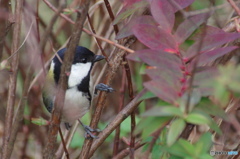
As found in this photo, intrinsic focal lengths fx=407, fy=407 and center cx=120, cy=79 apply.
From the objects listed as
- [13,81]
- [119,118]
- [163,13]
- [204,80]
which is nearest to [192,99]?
[204,80]

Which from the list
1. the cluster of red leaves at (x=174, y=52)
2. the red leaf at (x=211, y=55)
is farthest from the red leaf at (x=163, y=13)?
the red leaf at (x=211, y=55)

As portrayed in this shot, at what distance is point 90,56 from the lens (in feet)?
5.93

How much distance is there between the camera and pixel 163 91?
2.58 ft

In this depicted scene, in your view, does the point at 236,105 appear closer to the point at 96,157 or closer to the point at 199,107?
the point at 199,107

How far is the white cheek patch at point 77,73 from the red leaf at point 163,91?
3.32 feet

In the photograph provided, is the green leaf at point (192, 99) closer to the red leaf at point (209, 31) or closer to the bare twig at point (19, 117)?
the red leaf at point (209, 31)

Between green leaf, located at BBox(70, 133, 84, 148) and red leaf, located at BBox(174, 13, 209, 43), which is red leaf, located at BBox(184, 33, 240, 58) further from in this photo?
green leaf, located at BBox(70, 133, 84, 148)

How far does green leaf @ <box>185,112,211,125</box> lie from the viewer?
733mm

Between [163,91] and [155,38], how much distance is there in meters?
0.18

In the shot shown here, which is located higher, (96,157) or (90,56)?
(90,56)

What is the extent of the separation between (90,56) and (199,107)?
1035 millimetres

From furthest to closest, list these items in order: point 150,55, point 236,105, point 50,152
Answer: point 236,105
point 50,152
point 150,55

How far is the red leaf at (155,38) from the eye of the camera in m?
0.92

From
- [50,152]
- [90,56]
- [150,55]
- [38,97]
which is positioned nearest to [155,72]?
[150,55]
